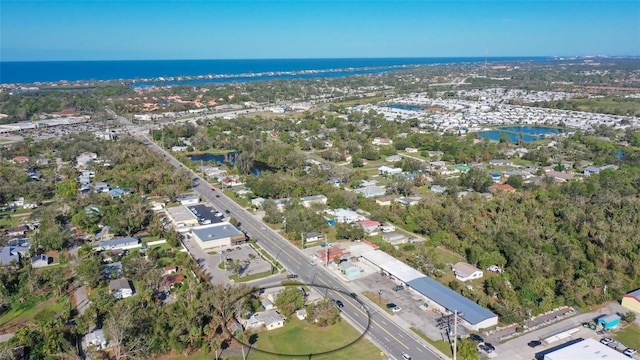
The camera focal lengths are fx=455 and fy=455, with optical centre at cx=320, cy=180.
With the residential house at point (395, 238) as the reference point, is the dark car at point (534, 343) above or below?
above

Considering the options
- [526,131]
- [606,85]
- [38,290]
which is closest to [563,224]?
[38,290]

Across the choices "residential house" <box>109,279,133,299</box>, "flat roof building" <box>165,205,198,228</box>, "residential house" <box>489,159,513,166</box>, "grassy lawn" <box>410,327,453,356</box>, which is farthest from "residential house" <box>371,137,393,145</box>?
"grassy lawn" <box>410,327,453,356</box>

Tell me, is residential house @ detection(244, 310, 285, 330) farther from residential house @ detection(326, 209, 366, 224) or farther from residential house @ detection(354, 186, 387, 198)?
residential house @ detection(354, 186, 387, 198)

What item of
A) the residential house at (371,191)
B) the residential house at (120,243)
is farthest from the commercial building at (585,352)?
the residential house at (120,243)

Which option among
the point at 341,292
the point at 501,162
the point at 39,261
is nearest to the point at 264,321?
the point at 341,292

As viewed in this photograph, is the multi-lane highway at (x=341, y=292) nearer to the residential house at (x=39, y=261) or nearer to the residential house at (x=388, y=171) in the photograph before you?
the residential house at (x=39, y=261)

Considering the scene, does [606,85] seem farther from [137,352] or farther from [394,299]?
[137,352]

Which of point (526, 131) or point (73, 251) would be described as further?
point (526, 131)
